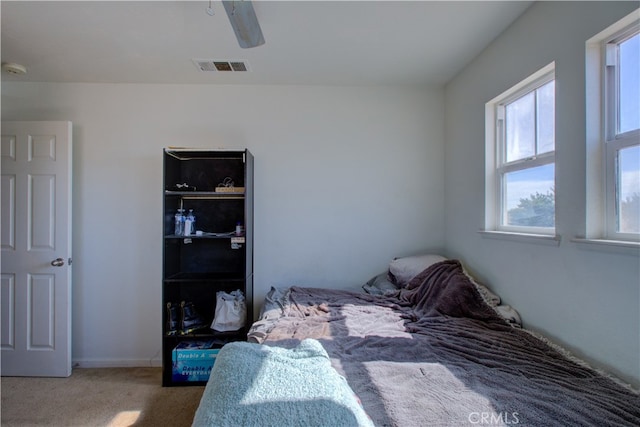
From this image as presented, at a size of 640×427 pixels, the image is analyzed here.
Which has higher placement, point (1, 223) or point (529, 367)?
point (1, 223)

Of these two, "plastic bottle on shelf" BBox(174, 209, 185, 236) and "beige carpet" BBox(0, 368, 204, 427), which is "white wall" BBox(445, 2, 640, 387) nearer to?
"beige carpet" BBox(0, 368, 204, 427)

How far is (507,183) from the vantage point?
2.16 metres

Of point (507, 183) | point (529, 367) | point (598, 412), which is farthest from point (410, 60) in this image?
point (598, 412)

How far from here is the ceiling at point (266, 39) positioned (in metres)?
1.80

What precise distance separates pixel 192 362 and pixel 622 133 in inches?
116

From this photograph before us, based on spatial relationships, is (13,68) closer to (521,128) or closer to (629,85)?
(521,128)

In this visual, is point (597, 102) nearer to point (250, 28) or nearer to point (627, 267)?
→ point (627, 267)

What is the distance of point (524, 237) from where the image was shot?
181 centimetres

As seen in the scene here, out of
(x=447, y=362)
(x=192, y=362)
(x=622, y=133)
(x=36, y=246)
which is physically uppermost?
(x=622, y=133)

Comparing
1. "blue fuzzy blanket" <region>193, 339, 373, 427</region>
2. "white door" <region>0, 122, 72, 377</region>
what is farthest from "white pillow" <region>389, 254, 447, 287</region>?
"white door" <region>0, 122, 72, 377</region>

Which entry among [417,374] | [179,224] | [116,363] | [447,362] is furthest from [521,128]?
[116,363]

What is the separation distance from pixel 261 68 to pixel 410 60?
120 centimetres

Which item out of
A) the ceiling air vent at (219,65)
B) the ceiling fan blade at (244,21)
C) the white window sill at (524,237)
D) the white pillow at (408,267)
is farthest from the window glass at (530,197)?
the ceiling air vent at (219,65)

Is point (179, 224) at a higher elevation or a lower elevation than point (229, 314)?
higher
